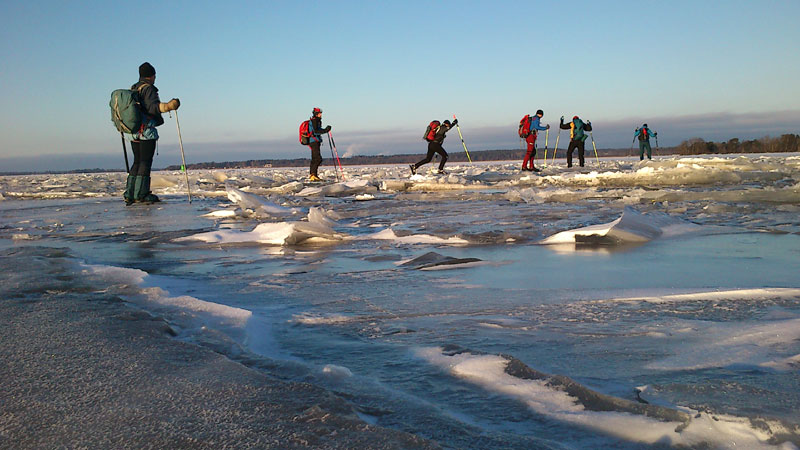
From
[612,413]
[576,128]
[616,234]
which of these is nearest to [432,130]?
[576,128]

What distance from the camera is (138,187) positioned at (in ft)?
30.9

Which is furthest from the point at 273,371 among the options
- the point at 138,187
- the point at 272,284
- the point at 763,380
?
the point at 138,187

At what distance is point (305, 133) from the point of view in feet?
52.5

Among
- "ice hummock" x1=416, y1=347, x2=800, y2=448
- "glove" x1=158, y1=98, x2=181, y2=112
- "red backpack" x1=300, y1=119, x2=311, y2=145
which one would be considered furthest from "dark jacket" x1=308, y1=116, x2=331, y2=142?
"ice hummock" x1=416, y1=347, x2=800, y2=448

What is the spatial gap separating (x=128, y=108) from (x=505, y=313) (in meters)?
7.92

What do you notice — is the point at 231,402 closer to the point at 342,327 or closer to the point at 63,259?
the point at 342,327

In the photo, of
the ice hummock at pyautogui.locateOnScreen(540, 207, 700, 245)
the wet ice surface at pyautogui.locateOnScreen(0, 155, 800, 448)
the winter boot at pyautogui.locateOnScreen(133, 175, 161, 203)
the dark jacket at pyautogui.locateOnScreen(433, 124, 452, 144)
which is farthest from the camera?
the dark jacket at pyautogui.locateOnScreen(433, 124, 452, 144)

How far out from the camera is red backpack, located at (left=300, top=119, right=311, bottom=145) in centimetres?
1594

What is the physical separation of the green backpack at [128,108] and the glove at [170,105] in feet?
1.13

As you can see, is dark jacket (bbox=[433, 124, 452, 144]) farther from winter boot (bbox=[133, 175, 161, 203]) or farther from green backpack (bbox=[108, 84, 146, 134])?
green backpack (bbox=[108, 84, 146, 134])

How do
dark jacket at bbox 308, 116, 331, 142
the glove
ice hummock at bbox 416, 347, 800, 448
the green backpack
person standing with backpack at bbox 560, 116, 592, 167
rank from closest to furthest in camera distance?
1. ice hummock at bbox 416, 347, 800, 448
2. the glove
3. the green backpack
4. dark jacket at bbox 308, 116, 331, 142
5. person standing with backpack at bbox 560, 116, 592, 167

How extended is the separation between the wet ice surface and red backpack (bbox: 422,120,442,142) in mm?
11368

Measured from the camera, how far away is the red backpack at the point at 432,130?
1673 centimetres

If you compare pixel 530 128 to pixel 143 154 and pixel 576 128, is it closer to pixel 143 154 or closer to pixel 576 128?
pixel 576 128
